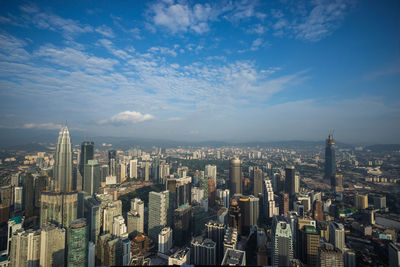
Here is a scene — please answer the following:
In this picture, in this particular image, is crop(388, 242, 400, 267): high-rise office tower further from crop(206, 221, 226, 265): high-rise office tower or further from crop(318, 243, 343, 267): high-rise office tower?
crop(206, 221, 226, 265): high-rise office tower

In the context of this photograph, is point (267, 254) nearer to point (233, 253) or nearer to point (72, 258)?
point (233, 253)

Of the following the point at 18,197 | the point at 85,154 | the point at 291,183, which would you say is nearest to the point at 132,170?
the point at 85,154

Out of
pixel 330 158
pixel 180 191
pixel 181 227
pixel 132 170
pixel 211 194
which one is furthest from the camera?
pixel 132 170

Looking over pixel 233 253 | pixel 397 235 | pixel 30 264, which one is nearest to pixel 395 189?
pixel 397 235

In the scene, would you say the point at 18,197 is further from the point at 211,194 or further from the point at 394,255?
the point at 394,255

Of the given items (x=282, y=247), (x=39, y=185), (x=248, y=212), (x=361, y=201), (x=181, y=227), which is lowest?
(x=181, y=227)

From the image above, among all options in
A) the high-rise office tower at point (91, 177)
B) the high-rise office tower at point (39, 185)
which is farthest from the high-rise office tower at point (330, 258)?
the high-rise office tower at point (91, 177)
